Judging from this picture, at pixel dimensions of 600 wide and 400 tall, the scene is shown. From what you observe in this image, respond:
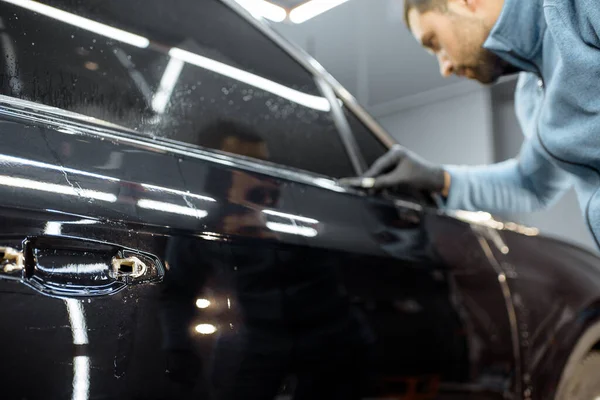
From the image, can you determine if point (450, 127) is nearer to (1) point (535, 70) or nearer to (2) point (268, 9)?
(2) point (268, 9)

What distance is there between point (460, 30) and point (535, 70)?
6.9 inches

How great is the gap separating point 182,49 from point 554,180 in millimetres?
1074

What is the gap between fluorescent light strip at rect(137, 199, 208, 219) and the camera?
2.75ft

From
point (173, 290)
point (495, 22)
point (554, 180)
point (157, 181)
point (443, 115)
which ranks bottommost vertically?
point (173, 290)

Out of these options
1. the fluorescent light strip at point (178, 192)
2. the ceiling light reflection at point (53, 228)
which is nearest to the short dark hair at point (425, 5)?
the fluorescent light strip at point (178, 192)

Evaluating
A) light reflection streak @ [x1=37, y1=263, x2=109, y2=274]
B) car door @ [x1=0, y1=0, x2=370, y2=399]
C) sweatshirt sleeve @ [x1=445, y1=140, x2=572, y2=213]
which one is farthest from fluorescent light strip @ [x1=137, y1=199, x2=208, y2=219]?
sweatshirt sleeve @ [x1=445, y1=140, x2=572, y2=213]

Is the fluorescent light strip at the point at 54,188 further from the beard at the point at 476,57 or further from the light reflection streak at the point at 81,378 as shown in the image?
the beard at the point at 476,57

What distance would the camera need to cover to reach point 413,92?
684cm

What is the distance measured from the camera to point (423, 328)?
4.00ft

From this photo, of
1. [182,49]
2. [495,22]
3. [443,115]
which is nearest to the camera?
[495,22]

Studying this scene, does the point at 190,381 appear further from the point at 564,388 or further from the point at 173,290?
the point at 564,388

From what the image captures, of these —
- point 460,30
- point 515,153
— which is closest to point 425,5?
point 460,30

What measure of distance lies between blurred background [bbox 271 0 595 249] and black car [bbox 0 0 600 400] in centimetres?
340

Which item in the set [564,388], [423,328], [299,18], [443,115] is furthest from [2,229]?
[443,115]
